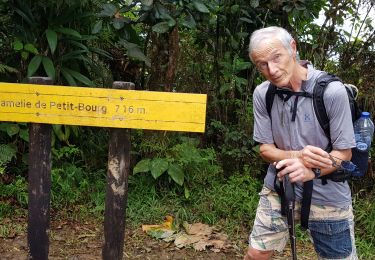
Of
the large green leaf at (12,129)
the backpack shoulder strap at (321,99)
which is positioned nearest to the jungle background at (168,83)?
the large green leaf at (12,129)

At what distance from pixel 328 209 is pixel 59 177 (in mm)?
2837

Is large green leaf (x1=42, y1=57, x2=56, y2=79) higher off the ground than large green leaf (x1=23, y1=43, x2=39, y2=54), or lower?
lower

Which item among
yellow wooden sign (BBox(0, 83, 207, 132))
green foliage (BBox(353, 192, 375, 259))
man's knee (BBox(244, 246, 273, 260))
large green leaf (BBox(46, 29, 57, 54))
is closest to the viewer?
yellow wooden sign (BBox(0, 83, 207, 132))

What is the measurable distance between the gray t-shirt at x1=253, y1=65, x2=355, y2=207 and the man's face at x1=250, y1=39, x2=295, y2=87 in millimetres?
114

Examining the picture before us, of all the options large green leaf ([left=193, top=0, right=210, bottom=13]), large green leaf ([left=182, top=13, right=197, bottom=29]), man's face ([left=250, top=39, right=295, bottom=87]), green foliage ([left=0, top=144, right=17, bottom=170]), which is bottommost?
green foliage ([left=0, top=144, right=17, bottom=170])

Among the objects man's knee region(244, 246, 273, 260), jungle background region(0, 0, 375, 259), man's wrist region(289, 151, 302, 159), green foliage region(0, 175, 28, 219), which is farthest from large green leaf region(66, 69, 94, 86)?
man's wrist region(289, 151, 302, 159)

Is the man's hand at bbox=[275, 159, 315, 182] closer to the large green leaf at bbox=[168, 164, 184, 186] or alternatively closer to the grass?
the grass

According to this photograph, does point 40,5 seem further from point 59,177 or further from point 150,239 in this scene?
point 150,239

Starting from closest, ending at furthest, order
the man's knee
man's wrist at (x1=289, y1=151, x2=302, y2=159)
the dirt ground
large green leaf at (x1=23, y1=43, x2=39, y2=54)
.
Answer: man's wrist at (x1=289, y1=151, x2=302, y2=159) < the man's knee < the dirt ground < large green leaf at (x1=23, y1=43, x2=39, y2=54)

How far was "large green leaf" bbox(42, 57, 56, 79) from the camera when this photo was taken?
431cm

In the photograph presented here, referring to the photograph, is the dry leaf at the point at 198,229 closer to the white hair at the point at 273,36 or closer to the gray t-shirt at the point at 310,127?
the gray t-shirt at the point at 310,127

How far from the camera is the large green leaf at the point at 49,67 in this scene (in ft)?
14.1

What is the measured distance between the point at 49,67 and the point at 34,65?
129mm

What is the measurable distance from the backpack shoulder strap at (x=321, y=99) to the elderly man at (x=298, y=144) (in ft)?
0.08
